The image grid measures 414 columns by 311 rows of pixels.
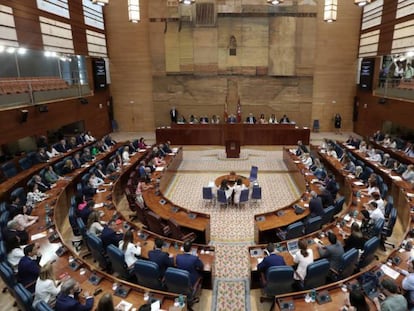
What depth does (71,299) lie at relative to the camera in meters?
4.30

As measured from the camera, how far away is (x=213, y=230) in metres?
8.58

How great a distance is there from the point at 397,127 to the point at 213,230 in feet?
49.3

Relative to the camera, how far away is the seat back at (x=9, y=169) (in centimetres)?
1003

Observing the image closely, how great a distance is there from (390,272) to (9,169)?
1118 cm

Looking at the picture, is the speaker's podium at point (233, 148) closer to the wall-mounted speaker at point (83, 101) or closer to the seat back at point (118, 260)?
the wall-mounted speaker at point (83, 101)

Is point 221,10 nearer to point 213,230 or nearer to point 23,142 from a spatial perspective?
point 23,142

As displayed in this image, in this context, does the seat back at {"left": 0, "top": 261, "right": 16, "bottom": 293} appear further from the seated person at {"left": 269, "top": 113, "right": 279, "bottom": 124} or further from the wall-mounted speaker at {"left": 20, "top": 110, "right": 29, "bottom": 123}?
the seated person at {"left": 269, "top": 113, "right": 279, "bottom": 124}

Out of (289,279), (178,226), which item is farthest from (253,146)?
(289,279)

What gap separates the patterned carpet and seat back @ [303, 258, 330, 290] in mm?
1228

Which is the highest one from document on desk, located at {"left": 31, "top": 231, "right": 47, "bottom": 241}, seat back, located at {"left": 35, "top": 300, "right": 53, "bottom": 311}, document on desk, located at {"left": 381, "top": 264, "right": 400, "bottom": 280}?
seat back, located at {"left": 35, "top": 300, "right": 53, "bottom": 311}

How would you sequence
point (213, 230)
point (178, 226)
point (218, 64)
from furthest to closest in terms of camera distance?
point (218, 64) < point (213, 230) < point (178, 226)

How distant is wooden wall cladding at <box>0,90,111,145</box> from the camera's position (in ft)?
37.1

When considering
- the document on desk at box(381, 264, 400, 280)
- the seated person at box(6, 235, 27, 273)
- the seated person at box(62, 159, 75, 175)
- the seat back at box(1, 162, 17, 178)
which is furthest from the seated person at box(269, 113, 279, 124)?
the seated person at box(6, 235, 27, 273)

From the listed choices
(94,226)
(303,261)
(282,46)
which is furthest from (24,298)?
(282,46)
